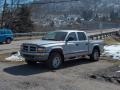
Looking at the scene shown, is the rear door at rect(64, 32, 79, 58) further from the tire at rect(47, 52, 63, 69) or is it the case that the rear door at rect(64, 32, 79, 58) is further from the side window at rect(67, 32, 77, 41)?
the tire at rect(47, 52, 63, 69)

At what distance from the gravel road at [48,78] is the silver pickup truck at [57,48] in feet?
1.54

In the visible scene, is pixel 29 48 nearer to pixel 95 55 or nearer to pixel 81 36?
pixel 81 36

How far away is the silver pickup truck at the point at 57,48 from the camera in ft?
45.5

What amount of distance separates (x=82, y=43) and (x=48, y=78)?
194 inches

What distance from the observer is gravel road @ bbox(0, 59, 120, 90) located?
10.3 m

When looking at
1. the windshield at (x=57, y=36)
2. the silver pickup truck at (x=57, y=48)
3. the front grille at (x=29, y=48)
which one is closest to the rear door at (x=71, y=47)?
the silver pickup truck at (x=57, y=48)

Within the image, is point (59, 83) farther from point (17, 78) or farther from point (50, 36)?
point (50, 36)

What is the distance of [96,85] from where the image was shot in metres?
10.8

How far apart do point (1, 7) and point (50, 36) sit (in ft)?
147

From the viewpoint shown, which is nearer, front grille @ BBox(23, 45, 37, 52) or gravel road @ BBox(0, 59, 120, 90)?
gravel road @ BBox(0, 59, 120, 90)

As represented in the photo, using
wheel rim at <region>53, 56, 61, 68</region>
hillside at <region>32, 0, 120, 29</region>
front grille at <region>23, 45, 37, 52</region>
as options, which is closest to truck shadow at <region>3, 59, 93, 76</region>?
wheel rim at <region>53, 56, 61, 68</region>

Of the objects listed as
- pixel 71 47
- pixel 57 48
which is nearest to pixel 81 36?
pixel 71 47

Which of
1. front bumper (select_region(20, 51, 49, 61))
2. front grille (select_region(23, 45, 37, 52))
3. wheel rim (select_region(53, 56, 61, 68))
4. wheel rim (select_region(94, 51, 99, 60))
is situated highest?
front grille (select_region(23, 45, 37, 52))

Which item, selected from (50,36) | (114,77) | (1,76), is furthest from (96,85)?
(50,36)
